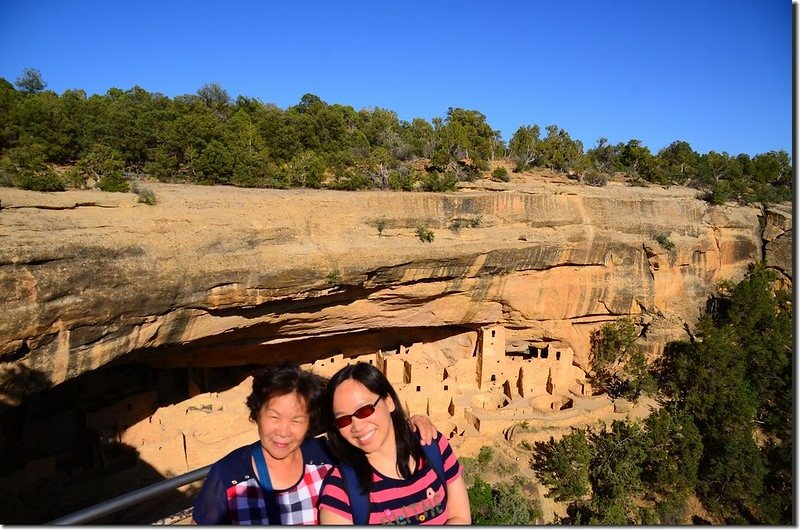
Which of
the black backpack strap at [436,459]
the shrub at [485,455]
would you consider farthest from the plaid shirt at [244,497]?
the shrub at [485,455]

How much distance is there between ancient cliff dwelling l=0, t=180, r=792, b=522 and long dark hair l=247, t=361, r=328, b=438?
5.69m

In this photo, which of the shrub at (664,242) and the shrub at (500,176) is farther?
the shrub at (500,176)

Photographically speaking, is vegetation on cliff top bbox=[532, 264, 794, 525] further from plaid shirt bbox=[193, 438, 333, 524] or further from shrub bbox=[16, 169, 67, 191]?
shrub bbox=[16, 169, 67, 191]

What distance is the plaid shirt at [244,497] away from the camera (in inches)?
85.8

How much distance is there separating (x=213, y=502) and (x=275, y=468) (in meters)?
0.29

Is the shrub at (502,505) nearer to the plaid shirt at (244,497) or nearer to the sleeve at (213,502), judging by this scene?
the plaid shirt at (244,497)

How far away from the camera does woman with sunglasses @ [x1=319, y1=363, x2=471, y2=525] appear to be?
2193 millimetres

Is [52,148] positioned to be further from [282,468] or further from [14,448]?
[282,468]

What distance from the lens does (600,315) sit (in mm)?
14070

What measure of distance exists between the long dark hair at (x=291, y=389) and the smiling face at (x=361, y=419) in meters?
0.12

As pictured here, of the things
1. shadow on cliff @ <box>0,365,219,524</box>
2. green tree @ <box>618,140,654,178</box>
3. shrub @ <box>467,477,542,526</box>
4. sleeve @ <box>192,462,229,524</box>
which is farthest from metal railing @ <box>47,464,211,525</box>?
green tree @ <box>618,140,654,178</box>

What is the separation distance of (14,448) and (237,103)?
64.0 feet

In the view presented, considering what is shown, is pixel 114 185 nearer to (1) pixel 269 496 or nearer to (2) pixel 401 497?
(1) pixel 269 496

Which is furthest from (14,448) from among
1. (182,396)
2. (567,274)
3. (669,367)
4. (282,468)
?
(669,367)
